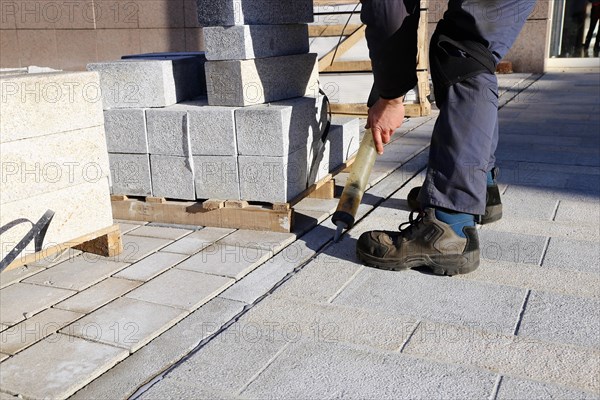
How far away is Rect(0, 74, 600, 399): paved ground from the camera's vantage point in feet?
7.06

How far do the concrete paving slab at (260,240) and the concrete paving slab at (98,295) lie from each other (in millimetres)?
658

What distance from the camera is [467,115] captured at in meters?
2.96

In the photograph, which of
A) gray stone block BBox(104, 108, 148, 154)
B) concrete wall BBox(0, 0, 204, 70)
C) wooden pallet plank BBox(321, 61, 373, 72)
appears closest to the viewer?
gray stone block BBox(104, 108, 148, 154)

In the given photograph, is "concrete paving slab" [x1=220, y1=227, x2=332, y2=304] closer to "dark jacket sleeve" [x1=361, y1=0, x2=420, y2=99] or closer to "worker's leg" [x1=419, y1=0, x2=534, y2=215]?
"worker's leg" [x1=419, y1=0, x2=534, y2=215]

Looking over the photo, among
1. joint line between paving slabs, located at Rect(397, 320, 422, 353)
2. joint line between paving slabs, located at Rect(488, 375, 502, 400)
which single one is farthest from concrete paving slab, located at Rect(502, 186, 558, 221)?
joint line between paving slabs, located at Rect(488, 375, 502, 400)

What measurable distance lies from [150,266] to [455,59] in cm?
179

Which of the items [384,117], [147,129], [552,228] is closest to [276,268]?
[384,117]

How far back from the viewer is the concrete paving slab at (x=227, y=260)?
3.08 meters

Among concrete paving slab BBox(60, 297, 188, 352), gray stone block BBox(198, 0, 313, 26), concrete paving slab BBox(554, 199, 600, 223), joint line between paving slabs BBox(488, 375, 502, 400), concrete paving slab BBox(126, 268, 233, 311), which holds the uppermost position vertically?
gray stone block BBox(198, 0, 313, 26)

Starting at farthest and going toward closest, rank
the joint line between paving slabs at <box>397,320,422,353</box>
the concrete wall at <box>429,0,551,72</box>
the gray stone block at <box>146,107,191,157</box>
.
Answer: the concrete wall at <box>429,0,551,72</box>
the gray stone block at <box>146,107,191,157</box>
the joint line between paving slabs at <box>397,320,422,353</box>

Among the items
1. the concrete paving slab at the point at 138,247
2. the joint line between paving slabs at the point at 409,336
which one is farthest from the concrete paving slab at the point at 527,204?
the concrete paving slab at the point at 138,247

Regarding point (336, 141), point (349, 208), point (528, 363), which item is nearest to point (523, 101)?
point (336, 141)

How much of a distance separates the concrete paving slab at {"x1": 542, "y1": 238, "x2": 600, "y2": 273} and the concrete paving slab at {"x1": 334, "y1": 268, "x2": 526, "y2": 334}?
43cm

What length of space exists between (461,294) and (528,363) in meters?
0.60
